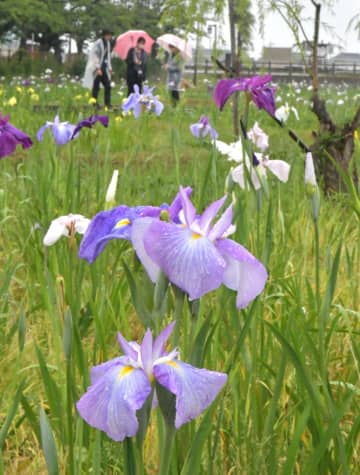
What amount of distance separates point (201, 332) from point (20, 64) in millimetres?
24948

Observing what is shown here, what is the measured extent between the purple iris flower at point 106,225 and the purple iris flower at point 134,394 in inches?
8.2

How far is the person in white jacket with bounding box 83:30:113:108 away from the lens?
465 inches

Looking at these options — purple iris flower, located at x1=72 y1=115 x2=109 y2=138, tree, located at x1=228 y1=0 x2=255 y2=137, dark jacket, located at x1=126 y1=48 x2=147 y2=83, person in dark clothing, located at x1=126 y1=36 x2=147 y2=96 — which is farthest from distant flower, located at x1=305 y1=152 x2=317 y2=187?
dark jacket, located at x1=126 y1=48 x2=147 y2=83

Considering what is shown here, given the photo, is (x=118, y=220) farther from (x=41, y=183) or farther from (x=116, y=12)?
(x=116, y=12)

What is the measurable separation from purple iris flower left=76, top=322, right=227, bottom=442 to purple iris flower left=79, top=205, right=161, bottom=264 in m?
0.21

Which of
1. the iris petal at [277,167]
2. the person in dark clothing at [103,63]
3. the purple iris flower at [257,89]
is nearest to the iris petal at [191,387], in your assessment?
the purple iris flower at [257,89]

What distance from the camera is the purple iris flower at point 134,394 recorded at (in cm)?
70

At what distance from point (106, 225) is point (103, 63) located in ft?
38.3

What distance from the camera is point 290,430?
143 centimetres

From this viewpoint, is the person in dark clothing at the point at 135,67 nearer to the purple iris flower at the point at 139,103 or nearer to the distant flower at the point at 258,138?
the purple iris flower at the point at 139,103

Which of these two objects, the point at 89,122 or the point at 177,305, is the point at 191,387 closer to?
the point at 177,305

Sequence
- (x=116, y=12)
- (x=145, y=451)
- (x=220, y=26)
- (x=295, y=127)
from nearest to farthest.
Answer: (x=145, y=451) → (x=220, y=26) → (x=295, y=127) → (x=116, y=12)

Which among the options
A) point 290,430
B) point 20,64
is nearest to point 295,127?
point 290,430

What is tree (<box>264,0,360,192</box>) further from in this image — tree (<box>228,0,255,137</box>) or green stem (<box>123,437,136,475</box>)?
green stem (<box>123,437,136,475</box>)
